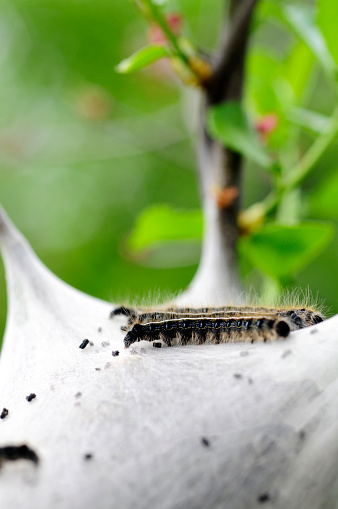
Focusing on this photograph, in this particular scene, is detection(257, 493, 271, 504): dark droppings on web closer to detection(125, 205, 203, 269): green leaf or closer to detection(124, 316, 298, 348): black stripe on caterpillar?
detection(124, 316, 298, 348): black stripe on caterpillar

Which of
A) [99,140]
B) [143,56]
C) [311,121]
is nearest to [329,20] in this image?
[311,121]

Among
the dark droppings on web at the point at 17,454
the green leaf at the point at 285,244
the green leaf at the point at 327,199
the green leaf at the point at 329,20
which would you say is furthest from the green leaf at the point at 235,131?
the dark droppings on web at the point at 17,454

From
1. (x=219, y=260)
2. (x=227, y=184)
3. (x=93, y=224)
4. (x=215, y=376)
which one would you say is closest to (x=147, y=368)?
(x=215, y=376)

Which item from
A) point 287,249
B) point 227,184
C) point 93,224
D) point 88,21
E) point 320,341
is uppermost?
point 88,21

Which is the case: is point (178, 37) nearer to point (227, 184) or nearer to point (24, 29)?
point (227, 184)

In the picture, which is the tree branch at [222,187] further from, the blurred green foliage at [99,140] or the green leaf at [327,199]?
the blurred green foliage at [99,140]
